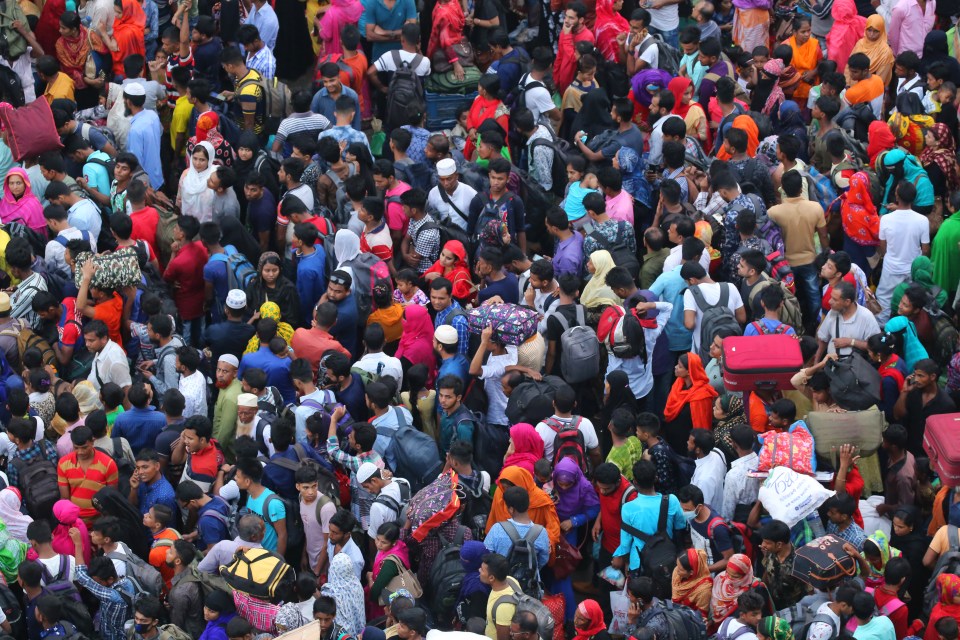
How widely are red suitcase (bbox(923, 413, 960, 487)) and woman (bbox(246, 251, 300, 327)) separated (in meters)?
4.75

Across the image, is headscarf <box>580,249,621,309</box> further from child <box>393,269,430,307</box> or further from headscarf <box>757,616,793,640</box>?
headscarf <box>757,616,793,640</box>

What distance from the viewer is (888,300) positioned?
13.5 meters

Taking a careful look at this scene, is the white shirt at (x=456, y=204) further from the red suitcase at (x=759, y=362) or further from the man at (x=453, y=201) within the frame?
the red suitcase at (x=759, y=362)

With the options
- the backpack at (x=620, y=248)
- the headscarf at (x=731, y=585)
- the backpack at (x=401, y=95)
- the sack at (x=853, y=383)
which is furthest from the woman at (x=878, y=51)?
the headscarf at (x=731, y=585)

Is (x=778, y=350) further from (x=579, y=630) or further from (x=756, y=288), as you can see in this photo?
(x=579, y=630)

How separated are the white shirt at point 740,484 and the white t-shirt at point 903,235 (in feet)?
9.50

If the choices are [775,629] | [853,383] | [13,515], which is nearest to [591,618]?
[775,629]

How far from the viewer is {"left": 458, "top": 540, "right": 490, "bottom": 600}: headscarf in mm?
10438

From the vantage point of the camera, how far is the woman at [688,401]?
11.9 m

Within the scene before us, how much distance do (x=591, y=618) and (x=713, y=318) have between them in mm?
2841

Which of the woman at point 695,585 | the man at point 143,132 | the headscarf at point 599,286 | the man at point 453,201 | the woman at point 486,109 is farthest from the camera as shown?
the woman at point 486,109

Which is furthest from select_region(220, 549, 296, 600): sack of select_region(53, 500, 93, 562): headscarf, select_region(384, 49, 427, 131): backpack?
select_region(384, 49, 427, 131): backpack

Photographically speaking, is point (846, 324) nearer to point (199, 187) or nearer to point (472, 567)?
point (472, 567)

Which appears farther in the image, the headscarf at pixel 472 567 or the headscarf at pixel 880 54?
the headscarf at pixel 880 54
